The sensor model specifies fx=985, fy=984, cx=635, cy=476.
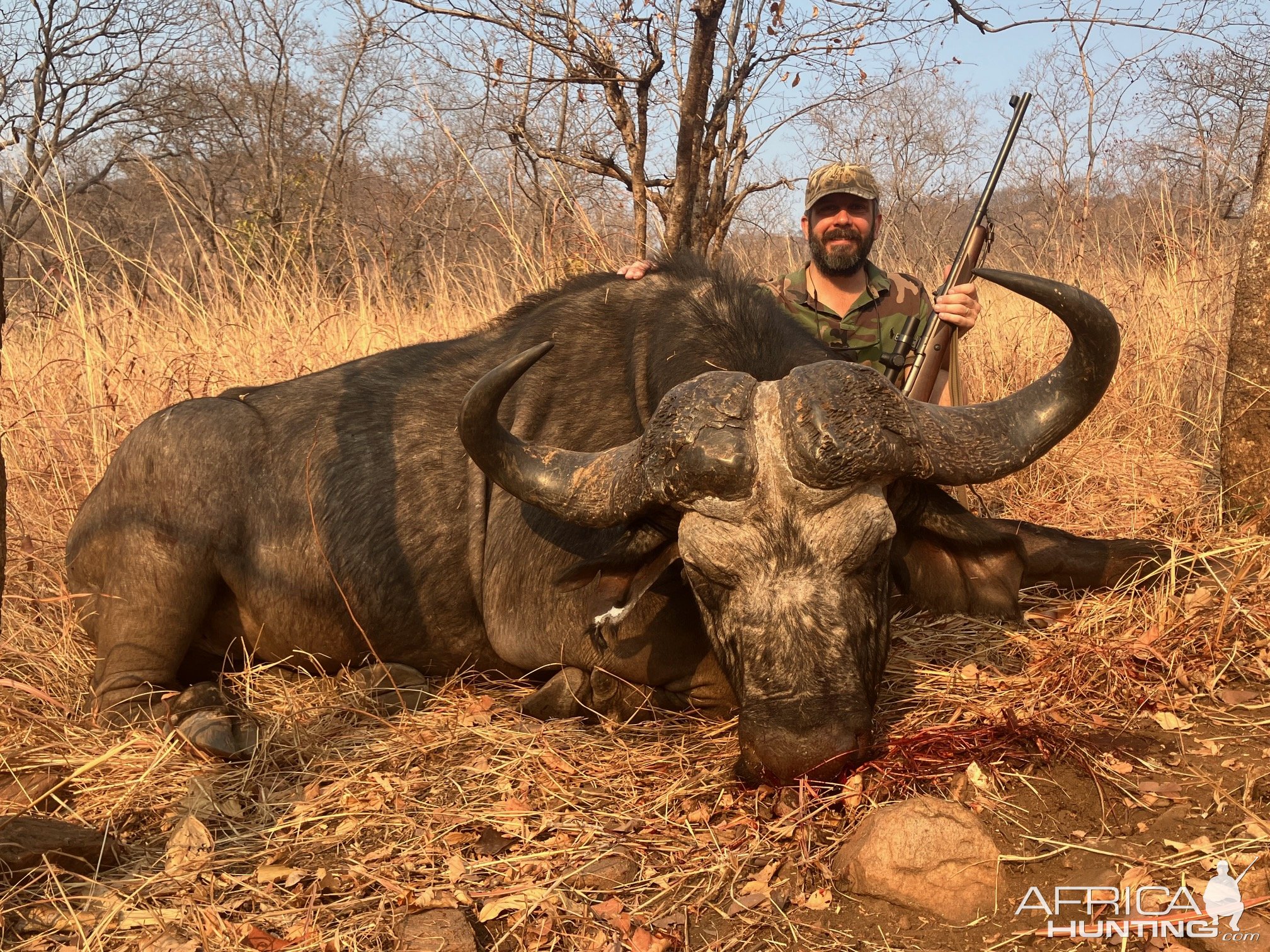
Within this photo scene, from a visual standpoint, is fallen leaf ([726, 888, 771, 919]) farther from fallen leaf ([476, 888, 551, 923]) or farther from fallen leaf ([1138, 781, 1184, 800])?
fallen leaf ([1138, 781, 1184, 800])

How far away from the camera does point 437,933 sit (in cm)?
223

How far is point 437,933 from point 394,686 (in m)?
1.56

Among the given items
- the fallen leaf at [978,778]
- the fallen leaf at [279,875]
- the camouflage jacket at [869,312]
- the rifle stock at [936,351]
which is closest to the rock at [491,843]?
the fallen leaf at [279,875]

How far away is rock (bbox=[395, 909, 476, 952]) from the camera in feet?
7.22

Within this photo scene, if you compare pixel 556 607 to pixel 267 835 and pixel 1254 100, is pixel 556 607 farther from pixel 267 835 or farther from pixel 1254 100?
pixel 1254 100

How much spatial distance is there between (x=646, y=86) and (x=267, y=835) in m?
5.32

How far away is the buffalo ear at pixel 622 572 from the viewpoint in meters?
2.95

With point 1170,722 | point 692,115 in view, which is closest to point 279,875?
point 1170,722

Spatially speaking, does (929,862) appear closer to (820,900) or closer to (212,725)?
(820,900)

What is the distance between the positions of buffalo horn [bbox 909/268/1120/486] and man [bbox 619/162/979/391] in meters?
2.34

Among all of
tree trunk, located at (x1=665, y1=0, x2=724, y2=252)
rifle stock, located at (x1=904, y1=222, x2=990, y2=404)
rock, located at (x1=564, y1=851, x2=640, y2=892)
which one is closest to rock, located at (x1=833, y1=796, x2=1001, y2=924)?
rock, located at (x1=564, y1=851, x2=640, y2=892)

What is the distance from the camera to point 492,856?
2598 millimetres

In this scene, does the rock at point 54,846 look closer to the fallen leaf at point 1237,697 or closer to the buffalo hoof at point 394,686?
the buffalo hoof at point 394,686

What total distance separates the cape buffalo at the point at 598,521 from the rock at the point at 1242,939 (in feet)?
2.73
